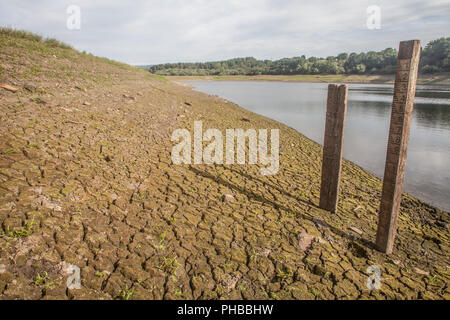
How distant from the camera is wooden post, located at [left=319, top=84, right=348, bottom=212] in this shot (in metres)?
4.68

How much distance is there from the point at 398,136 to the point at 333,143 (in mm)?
1212

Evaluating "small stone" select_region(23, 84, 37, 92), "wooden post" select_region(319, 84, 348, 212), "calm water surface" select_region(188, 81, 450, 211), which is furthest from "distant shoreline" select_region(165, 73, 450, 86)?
"wooden post" select_region(319, 84, 348, 212)

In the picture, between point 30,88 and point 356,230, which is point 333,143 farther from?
point 30,88

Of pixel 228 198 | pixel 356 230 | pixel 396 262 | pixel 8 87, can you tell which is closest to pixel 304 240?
pixel 356 230

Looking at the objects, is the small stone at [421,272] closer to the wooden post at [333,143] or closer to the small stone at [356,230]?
the small stone at [356,230]

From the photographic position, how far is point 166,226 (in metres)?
4.12

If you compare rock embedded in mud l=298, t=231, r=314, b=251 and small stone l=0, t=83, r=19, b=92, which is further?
small stone l=0, t=83, r=19, b=92

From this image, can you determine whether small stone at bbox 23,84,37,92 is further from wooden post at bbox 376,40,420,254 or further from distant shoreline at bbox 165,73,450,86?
distant shoreline at bbox 165,73,450,86

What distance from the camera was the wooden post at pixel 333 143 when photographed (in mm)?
4680

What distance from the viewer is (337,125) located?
15.7 ft

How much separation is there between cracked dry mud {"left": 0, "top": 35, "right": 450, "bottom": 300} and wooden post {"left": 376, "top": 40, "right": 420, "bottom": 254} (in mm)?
490

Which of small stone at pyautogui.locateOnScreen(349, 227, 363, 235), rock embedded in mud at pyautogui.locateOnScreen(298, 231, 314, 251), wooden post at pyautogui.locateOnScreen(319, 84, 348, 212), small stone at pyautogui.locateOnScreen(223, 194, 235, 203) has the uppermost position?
wooden post at pyautogui.locateOnScreen(319, 84, 348, 212)

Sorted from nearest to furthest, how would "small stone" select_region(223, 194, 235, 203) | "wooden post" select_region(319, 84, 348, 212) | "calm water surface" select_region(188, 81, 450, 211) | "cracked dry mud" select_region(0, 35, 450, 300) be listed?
1. "cracked dry mud" select_region(0, 35, 450, 300)
2. "wooden post" select_region(319, 84, 348, 212)
3. "small stone" select_region(223, 194, 235, 203)
4. "calm water surface" select_region(188, 81, 450, 211)
